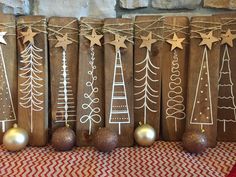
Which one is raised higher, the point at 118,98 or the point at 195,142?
the point at 118,98

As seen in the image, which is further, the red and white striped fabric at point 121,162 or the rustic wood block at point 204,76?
the rustic wood block at point 204,76

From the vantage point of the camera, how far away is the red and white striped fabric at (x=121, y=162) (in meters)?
0.92

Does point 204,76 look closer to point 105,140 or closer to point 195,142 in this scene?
point 195,142

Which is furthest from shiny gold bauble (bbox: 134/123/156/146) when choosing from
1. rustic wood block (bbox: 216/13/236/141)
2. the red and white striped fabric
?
rustic wood block (bbox: 216/13/236/141)

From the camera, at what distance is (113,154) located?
1.04 m

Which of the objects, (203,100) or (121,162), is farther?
(203,100)

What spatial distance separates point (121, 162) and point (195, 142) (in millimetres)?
230

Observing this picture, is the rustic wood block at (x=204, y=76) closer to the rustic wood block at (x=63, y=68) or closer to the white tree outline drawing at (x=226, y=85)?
the white tree outline drawing at (x=226, y=85)

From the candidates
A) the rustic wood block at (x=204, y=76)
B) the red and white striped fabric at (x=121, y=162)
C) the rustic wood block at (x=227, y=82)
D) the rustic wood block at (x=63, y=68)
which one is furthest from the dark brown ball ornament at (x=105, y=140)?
Answer: the rustic wood block at (x=227, y=82)

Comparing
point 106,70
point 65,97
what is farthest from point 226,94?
point 65,97

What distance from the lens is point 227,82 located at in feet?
3.69

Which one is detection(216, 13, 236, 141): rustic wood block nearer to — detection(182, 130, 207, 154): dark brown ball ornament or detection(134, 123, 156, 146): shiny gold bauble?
detection(182, 130, 207, 154): dark brown ball ornament

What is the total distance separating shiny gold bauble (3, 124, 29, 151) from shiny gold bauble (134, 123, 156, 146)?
35 cm

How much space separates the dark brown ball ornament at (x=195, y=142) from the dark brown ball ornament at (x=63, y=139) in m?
0.35
